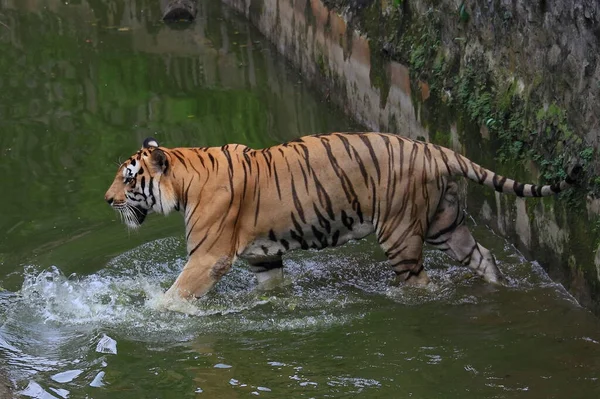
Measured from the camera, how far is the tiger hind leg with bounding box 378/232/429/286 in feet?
21.4

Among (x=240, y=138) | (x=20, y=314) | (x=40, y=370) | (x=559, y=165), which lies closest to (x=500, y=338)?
(x=559, y=165)

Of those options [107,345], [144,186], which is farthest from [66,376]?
[144,186]

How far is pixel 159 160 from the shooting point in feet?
21.6

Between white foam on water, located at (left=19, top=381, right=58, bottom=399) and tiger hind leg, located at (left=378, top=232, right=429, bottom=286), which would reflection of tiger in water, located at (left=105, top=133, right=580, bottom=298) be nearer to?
tiger hind leg, located at (left=378, top=232, right=429, bottom=286)

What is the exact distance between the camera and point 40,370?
574 centimetres

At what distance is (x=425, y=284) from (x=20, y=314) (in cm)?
261

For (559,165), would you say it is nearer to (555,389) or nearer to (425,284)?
(425,284)

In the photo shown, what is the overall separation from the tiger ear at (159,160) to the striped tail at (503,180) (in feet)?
5.82

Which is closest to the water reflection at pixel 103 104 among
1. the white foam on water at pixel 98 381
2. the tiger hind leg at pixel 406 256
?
the white foam on water at pixel 98 381

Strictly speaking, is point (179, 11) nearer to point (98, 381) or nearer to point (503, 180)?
point (503, 180)

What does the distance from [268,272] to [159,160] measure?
41.8 inches

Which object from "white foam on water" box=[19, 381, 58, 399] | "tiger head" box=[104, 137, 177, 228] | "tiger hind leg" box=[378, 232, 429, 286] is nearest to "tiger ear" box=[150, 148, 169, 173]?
Answer: "tiger head" box=[104, 137, 177, 228]

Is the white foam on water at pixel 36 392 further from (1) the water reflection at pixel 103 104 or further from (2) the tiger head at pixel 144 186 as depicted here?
(1) the water reflection at pixel 103 104

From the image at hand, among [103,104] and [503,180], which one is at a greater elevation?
[503,180]
